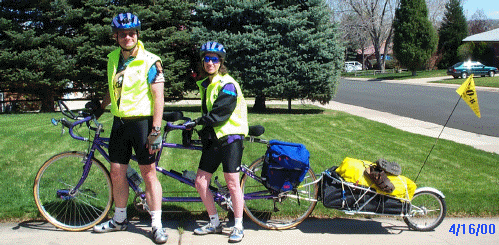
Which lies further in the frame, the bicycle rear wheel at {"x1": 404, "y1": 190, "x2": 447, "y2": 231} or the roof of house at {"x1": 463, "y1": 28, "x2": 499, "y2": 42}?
the roof of house at {"x1": 463, "y1": 28, "x2": 499, "y2": 42}

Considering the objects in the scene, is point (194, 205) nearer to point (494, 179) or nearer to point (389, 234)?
point (389, 234)

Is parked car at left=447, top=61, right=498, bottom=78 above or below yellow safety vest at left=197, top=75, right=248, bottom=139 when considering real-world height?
below

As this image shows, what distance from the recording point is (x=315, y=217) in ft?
17.1

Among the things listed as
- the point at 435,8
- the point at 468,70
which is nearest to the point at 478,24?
the point at 435,8

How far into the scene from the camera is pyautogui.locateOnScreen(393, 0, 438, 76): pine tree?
1762 inches

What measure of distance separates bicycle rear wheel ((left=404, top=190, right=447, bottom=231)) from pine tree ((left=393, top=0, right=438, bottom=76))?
42.5 meters

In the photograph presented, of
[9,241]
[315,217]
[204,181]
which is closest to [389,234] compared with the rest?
[315,217]

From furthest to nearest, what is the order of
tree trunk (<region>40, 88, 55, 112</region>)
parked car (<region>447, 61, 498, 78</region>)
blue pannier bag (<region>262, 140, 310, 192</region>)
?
parked car (<region>447, 61, 498, 78</region>) < tree trunk (<region>40, 88, 55, 112</region>) < blue pannier bag (<region>262, 140, 310, 192</region>)

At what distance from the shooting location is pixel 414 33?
4500 centimetres

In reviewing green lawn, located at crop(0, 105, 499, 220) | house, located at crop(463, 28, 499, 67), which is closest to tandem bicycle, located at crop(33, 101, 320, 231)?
green lawn, located at crop(0, 105, 499, 220)

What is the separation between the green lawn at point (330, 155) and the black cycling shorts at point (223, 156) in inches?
34.5

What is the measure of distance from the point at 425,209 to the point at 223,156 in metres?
1.98

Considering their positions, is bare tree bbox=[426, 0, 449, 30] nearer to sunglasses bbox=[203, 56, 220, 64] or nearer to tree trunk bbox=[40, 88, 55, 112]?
tree trunk bbox=[40, 88, 55, 112]

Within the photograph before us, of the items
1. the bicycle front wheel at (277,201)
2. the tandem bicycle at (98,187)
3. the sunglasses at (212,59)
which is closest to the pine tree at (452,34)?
the bicycle front wheel at (277,201)
